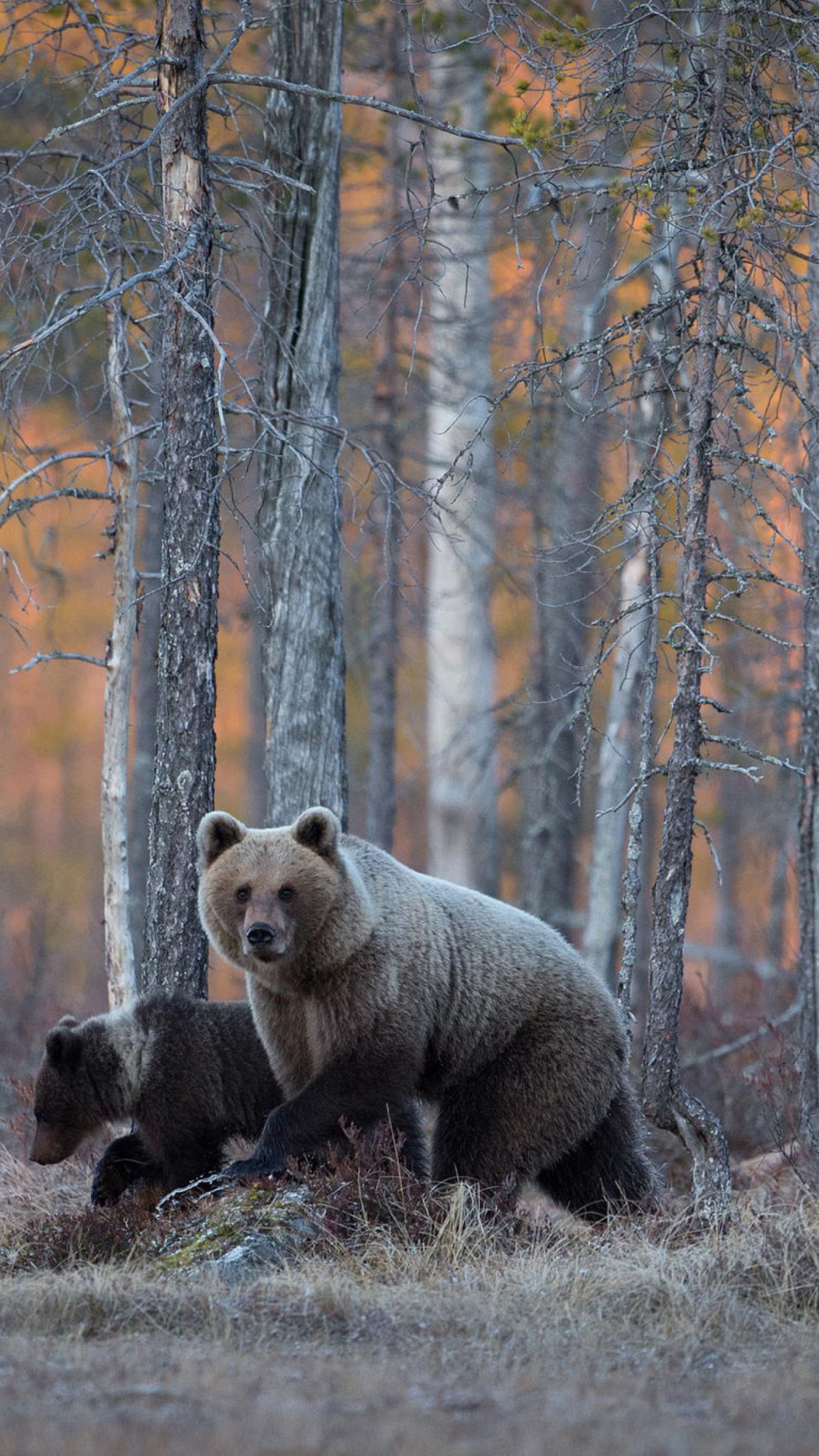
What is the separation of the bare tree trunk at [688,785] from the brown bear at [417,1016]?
0.24 meters

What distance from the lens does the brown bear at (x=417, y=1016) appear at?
714cm

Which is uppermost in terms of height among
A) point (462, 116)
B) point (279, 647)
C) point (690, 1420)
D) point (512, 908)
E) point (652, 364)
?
point (462, 116)

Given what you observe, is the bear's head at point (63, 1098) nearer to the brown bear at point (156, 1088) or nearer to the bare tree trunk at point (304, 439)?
the brown bear at point (156, 1088)

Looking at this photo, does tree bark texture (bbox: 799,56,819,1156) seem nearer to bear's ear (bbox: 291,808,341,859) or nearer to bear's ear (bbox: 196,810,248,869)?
bear's ear (bbox: 291,808,341,859)

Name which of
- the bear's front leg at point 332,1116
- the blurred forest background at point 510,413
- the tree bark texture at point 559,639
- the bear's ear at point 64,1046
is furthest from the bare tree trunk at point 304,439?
the tree bark texture at point 559,639

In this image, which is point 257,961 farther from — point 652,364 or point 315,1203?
point 652,364

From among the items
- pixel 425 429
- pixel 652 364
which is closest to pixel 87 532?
pixel 425 429

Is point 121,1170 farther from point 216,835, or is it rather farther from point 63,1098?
point 216,835

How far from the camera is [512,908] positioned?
8164 mm

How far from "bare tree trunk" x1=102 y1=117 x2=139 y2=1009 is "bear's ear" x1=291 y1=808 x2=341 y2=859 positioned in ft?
7.84

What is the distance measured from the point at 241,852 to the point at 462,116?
11.1m

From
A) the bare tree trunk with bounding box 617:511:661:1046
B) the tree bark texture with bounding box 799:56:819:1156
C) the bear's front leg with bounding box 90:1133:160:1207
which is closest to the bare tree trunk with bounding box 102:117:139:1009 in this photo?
the bear's front leg with bounding box 90:1133:160:1207

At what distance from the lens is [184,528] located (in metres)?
8.59

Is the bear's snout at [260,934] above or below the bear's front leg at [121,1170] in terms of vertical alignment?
above
